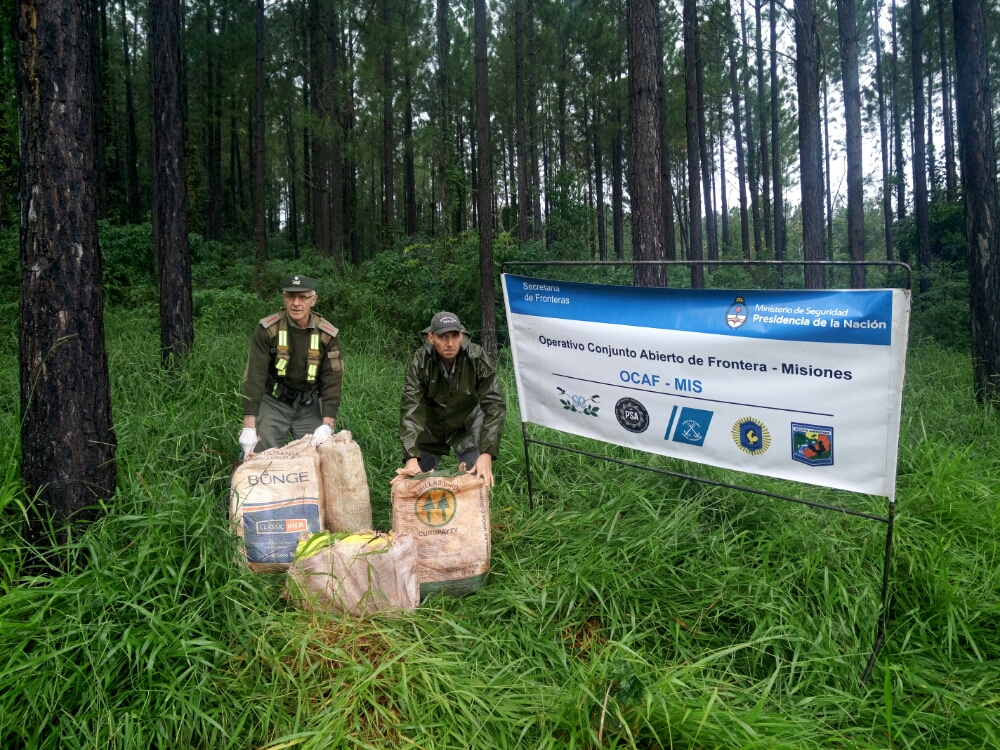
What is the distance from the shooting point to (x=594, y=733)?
2434mm

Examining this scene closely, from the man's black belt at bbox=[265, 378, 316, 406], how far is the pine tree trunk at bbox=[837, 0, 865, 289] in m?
12.6

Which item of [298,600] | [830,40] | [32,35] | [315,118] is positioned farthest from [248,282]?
[830,40]

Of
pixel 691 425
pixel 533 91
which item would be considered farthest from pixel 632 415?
pixel 533 91

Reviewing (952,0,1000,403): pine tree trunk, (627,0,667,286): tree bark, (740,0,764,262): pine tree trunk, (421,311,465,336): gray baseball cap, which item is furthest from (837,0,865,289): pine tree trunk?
(421,311,465,336): gray baseball cap

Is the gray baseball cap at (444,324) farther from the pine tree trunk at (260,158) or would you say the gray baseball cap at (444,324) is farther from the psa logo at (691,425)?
the pine tree trunk at (260,158)

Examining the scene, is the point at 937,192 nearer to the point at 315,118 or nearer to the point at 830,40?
the point at 830,40

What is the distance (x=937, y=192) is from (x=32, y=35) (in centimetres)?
2171

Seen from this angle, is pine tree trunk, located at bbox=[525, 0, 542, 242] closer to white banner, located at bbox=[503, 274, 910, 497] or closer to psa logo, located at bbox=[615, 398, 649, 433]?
white banner, located at bbox=[503, 274, 910, 497]

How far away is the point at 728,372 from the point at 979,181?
573cm

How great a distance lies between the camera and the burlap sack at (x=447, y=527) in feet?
11.7

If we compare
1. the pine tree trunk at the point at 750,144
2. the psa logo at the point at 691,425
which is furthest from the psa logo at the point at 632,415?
the pine tree trunk at the point at 750,144

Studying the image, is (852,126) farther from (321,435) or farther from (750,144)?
(321,435)

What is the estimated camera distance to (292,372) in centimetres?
461

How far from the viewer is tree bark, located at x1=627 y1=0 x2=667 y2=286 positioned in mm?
7648
